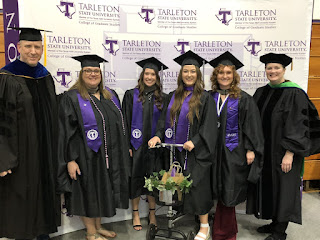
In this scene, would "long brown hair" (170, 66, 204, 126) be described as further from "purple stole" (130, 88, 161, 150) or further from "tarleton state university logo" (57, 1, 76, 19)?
"tarleton state university logo" (57, 1, 76, 19)

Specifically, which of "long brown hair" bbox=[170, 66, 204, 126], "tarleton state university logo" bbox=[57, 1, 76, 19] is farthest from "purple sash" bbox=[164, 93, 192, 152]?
"tarleton state university logo" bbox=[57, 1, 76, 19]

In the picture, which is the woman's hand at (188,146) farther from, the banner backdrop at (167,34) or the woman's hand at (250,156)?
the banner backdrop at (167,34)

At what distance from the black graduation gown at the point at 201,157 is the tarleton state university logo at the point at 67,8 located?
1.74 metres

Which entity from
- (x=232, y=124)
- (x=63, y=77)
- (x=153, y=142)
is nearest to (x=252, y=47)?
(x=232, y=124)

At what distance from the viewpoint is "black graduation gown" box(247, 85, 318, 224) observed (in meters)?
2.76

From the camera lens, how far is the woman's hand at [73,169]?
8.69 ft

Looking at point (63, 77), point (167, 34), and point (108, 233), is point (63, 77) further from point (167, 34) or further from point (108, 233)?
point (108, 233)

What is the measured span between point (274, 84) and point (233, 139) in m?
0.77

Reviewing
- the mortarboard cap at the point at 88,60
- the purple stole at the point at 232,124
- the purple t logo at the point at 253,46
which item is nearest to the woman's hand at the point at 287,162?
the purple stole at the point at 232,124

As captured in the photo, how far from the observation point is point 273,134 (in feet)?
9.55

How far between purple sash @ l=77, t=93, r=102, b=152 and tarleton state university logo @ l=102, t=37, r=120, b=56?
908 millimetres

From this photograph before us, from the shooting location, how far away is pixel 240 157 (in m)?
2.80

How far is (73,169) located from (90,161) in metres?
0.17

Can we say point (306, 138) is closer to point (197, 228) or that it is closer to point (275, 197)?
point (275, 197)
